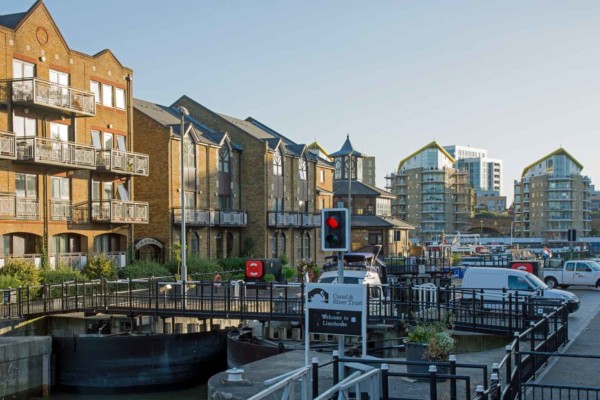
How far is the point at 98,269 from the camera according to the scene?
39.2 metres

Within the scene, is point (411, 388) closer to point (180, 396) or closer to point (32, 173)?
point (180, 396)

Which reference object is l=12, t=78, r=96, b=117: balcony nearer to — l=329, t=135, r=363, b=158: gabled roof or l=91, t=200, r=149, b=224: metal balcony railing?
l=91, t=200, r=149, b=224: metal balcony railing

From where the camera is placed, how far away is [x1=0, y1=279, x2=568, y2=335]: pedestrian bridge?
23.6 metres

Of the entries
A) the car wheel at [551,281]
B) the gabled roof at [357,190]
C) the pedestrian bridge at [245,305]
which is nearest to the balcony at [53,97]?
the pedestrian bridge at [245,305]

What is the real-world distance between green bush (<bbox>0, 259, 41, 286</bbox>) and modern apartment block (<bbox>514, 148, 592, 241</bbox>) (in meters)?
139

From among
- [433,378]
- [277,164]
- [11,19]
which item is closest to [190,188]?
[277,164]

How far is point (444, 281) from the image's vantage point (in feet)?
117

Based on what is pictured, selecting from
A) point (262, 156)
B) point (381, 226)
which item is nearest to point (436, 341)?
point (262, 156)

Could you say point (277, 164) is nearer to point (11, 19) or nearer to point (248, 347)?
point (11, 19)

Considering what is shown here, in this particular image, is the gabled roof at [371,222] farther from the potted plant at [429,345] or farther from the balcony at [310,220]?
the potted plant at [429,345]

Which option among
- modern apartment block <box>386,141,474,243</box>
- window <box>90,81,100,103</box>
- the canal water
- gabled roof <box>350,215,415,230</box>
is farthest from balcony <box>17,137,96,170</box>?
modern apartment block <box>386,141,474,243</box>

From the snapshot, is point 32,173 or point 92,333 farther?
point 32,173

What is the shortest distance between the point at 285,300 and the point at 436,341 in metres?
11.1

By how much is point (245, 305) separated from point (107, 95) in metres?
22.3
